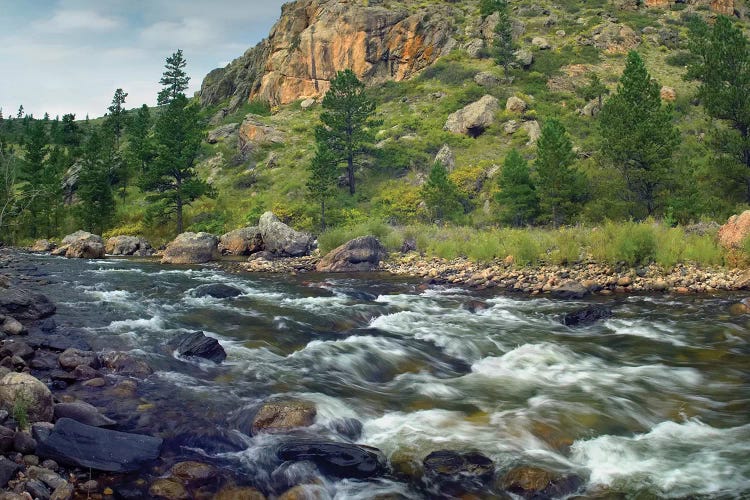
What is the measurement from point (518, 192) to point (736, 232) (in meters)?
14.6

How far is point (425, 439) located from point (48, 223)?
4971cm

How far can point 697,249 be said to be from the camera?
56.2ft

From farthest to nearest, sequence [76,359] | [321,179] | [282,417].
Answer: [321,179]
[76,359]
[282,417]

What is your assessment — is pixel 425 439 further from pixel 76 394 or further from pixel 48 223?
pixel 48 223

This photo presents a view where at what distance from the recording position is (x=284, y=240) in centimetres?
2969

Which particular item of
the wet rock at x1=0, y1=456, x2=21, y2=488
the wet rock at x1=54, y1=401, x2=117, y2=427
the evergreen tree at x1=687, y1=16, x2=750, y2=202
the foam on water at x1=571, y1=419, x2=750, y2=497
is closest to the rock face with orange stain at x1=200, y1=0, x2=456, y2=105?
the evergreen tree at x1=687, y1=16, x2=750, y2=202

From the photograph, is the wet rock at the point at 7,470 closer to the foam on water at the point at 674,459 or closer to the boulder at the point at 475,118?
the foam on water at the point at 674,459

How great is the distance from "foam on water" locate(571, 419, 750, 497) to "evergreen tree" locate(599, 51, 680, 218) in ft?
67.6

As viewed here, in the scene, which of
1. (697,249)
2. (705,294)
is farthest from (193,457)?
(697,249)

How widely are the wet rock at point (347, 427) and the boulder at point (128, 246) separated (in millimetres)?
31897

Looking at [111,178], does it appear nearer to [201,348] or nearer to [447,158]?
[447,158]

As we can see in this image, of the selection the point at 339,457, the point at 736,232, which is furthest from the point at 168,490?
the point at 736,232

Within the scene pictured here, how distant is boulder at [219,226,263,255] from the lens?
32.0 m

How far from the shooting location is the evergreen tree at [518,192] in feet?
100
